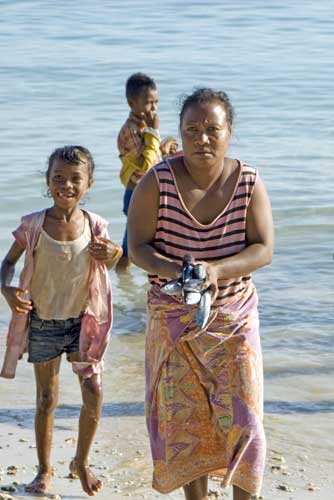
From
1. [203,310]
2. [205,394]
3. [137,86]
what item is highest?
[137,86]

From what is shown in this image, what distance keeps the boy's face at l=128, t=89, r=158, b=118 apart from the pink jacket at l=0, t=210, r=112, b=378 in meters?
2.89

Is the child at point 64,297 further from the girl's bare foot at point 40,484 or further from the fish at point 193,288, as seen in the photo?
the fish at point 193,288

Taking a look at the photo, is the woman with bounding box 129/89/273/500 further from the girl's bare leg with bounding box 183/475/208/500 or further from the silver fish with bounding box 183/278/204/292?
the silver fish with bounding box 183/278/204/292

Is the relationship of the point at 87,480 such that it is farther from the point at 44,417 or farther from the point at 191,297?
the point at 191,297

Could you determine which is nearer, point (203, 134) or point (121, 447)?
point (203, 134)

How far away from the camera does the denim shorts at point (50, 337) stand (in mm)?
4809

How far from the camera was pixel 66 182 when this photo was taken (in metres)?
4.79

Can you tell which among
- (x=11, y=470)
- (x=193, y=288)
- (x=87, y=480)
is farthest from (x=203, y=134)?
(x=11, y=470)

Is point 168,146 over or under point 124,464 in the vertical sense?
over

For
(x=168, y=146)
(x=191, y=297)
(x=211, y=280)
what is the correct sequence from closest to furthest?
(x=191, y=297), (x=211, y=280), (x=168, y=146)

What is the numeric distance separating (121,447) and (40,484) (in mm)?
685

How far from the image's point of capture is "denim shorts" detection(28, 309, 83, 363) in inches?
189

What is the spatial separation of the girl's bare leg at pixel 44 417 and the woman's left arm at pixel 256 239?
1066 millimetres

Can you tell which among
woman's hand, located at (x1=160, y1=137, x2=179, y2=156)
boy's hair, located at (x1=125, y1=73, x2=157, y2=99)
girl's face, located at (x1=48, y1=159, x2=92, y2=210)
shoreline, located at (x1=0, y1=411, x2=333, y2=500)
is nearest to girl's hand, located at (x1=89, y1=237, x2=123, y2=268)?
girl's face, located at (x1=48, y1=159, x2=92, y2=210)
